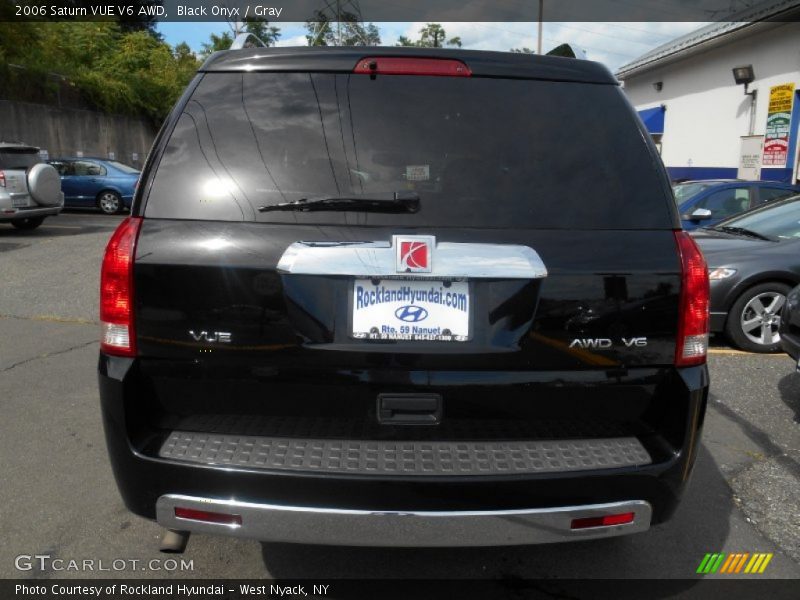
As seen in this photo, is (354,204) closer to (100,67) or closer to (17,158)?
(17,158)

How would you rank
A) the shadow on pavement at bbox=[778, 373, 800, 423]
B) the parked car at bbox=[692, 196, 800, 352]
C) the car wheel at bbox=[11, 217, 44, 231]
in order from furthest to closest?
1. the car wheel at bbox=[11, 217, 44, 231]
2. the parked car at bbox=[692, 196, 800, 352]
3. the shadow on pavement at bbox=[778, 373, 800, 423]

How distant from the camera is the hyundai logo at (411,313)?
2098 mm

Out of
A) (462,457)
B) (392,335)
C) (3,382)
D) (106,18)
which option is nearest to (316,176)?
(392,335)

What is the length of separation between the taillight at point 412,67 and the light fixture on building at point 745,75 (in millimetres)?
16815

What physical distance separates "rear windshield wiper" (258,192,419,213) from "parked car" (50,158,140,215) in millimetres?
17242

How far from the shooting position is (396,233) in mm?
2141

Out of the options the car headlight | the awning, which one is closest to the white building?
the awning

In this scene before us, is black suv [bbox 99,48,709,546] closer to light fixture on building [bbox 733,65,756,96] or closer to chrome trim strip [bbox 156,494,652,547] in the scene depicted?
chrome trim strip [bbox 156,494,652,547]

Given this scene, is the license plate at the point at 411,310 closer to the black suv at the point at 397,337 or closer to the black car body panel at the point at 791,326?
the black suv at the point at 397,337

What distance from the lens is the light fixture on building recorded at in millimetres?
16344

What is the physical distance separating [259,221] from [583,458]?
1316mm

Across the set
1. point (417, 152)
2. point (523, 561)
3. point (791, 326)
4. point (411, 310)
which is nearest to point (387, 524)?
point (411, 310)

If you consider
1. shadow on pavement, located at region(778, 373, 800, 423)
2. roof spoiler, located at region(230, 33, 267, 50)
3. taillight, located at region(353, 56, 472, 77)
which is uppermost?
roof spoiler, located at region(230, 33, 267, 50)

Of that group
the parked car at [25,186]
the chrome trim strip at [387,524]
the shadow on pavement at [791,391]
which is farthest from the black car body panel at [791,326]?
the parked car at [25,186]
